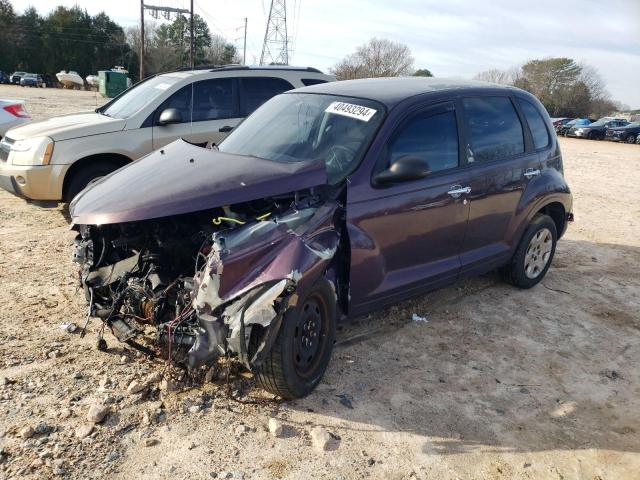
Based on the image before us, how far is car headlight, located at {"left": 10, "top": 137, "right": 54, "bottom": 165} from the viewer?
238 inches

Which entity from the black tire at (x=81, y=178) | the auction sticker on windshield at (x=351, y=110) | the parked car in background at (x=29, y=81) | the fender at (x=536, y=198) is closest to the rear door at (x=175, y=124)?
the black tire at (x=81, y=178)

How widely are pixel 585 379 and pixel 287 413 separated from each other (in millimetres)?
2247

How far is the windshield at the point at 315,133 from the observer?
3732mm

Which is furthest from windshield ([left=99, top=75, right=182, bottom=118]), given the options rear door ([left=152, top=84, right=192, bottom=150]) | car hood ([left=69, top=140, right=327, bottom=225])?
car hood ([left=69, top=140, right=327, bottom=225])

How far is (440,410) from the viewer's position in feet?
11.0

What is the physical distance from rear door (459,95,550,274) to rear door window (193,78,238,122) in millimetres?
3763

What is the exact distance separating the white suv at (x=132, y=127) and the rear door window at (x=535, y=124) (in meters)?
3.27

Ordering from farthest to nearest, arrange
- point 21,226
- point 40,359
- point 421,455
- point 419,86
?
point 21,226
point 419,86
point 40,359
point 421,455

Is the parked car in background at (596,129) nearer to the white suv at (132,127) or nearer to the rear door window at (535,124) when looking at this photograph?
the white suv at (132,127)

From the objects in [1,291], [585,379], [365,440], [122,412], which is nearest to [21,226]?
[1,291]

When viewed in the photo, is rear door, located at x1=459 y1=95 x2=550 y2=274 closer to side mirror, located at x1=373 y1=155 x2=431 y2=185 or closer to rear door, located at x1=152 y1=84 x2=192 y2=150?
side mirror, located at x1=373 y1=155 x2=431 y2=185

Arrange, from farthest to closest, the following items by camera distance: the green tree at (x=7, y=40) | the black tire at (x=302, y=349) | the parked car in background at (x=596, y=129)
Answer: the green tree at (x=7, y=40) → the parked car in background at (x=596, y=129) → the black tire at (x=302, y=349)

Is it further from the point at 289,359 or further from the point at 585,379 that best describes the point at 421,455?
the point at 585,379

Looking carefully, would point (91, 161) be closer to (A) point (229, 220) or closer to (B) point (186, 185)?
(B) point (186, 185)
